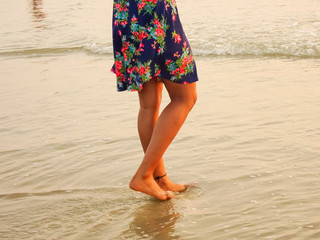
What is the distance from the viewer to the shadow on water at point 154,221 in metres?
2.51

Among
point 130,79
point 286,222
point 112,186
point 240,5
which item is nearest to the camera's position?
point 286,222

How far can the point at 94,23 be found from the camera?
11.4 meters

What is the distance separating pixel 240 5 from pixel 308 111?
289 inches

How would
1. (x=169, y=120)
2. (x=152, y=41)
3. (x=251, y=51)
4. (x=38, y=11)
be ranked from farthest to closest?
(x=38, y=11), (x=251, y=51), (x=169, y=120), (x=152, y=41)

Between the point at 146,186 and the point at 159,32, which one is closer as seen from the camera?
the point at 159,32

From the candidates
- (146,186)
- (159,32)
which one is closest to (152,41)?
(159,32)

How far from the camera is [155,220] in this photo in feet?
8.74

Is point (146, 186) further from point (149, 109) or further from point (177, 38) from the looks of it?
point (177, 38)

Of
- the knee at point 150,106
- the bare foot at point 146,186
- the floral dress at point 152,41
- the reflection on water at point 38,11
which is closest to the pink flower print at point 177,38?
the floral dress at point 152,41

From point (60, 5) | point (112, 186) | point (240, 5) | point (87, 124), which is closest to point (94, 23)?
point (240, 5)

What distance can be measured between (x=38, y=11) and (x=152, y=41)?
40.8ft

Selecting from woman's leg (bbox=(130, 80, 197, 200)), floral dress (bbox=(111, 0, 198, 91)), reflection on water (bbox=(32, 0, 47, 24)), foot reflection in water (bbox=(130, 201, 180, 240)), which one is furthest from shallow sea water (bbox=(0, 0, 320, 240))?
reflection on water (bbox=(32, 0, 47, 24))

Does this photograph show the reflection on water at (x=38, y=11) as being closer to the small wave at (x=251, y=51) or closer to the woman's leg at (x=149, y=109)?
the small wave at (x=251, y=51)

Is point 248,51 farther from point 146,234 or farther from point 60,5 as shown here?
point 60,5
